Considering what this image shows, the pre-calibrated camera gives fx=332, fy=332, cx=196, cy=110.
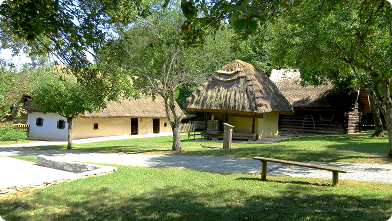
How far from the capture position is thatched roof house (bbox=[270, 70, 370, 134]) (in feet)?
84.3

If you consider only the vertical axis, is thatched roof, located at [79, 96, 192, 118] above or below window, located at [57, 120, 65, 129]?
above

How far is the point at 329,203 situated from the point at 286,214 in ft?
3.45

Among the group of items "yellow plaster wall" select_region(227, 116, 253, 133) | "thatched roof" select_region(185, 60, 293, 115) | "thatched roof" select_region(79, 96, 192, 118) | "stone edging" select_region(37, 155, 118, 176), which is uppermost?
"thatched roof" select_region(185, 60, 293, 115)

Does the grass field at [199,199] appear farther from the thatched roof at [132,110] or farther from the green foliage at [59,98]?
the thatched roof at [132,110]

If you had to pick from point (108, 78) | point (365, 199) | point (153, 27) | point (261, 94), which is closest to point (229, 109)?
point (261, 94)

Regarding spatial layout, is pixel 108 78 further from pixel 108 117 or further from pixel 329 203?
pixel 108 117

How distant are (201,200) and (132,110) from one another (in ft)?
78.8

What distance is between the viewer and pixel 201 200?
6.38 m

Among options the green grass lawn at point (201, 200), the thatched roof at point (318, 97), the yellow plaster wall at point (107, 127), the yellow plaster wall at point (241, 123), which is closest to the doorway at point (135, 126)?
the yellow plaster wall at point (107, 127)

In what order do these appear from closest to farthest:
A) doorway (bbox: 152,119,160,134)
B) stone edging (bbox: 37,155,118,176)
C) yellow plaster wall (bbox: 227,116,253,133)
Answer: stone edging (bbox: 37,155,118,176), yellow plaster wall (bbox: 227,116,253,133), doorway (bbox: 152,119,160,134)

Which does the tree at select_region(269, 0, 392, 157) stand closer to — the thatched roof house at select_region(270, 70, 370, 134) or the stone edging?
the stone edging

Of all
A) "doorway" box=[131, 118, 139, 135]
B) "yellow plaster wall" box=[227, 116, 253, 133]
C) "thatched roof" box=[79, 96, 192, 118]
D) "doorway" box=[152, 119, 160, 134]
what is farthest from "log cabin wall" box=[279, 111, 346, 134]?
"doorway" box=[131, 118, 139, 135]

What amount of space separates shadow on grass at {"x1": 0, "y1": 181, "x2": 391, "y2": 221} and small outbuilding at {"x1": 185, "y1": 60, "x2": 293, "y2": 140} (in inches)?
533

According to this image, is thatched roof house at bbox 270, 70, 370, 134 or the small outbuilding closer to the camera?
the small outbuilding
